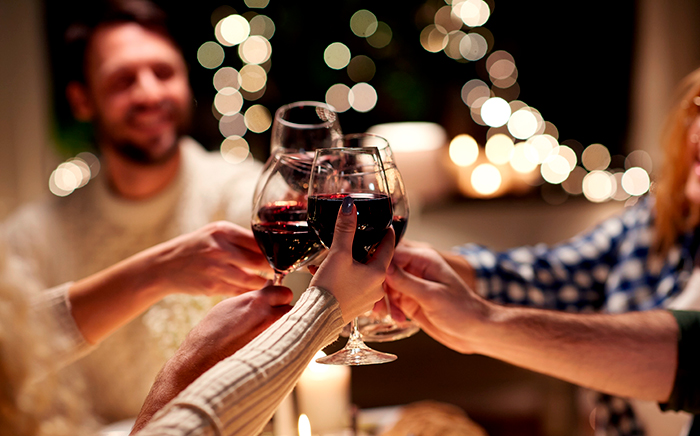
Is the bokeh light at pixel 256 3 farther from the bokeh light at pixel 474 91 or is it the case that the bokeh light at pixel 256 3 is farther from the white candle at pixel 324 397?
the white candle at pixel 324 397

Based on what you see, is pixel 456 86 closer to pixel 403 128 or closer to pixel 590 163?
pixel 590 163

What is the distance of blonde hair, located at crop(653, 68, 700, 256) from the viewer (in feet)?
5.32

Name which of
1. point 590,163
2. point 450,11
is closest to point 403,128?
point 450,11

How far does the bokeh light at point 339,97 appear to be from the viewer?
205 inches

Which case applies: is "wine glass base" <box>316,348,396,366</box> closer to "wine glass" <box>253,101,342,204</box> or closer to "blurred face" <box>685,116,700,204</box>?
"wine glass" <box>253,101,342,204</box>

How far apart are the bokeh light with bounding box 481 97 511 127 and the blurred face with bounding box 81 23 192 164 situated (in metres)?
4.04

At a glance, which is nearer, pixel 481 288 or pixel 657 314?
pixel 657 314

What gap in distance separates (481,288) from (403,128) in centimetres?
225

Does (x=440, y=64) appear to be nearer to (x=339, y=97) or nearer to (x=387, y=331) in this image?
(x=339, y=97)

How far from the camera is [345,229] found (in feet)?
2.50

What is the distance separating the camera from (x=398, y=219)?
36.6 inches

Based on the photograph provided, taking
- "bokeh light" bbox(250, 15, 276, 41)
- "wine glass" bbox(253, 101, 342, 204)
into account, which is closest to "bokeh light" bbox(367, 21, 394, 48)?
"bokeh light" bbox(250, 15, 276, 41)

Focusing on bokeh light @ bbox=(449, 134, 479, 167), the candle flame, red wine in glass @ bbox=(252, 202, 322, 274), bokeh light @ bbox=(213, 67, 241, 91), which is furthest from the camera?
bokeh light @ bbox=(213, 67, 241, 91)

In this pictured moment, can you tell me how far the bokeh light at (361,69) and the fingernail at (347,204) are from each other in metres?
4.56
